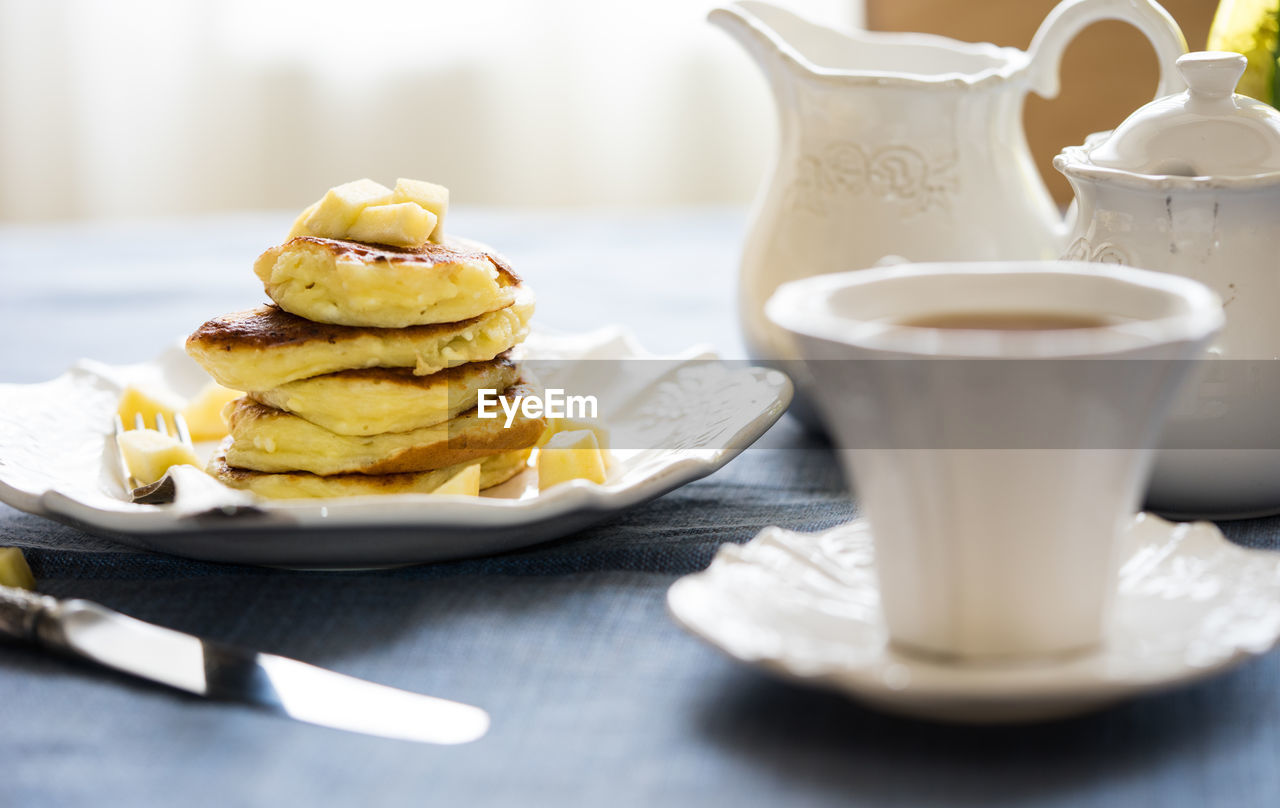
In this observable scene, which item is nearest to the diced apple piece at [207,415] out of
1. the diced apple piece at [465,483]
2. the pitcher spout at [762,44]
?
the diced apple piece at [465,483]

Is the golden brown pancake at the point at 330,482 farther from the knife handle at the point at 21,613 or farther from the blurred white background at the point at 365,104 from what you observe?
the blurred white background at the point at 365,104

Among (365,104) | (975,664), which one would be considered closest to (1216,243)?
(975,664)

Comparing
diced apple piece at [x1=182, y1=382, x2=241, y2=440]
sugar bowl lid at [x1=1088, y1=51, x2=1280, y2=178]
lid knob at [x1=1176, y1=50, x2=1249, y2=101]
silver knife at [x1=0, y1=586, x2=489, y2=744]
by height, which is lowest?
diced apple piece at [x1=182, y1=382, x2=241, y2=440]

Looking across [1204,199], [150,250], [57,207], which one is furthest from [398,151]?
[1204,199]

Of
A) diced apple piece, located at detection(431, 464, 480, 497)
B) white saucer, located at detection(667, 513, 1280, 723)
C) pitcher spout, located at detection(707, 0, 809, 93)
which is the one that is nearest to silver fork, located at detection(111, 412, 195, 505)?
diced apple piece, located at detection(431, 464, 480, 497)

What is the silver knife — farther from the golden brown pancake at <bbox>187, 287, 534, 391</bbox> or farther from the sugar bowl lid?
the sugar bowl lid

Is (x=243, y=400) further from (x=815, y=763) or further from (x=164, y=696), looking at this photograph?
(x=815, y=763)

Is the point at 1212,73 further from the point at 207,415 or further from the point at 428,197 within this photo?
the point at 207,415
